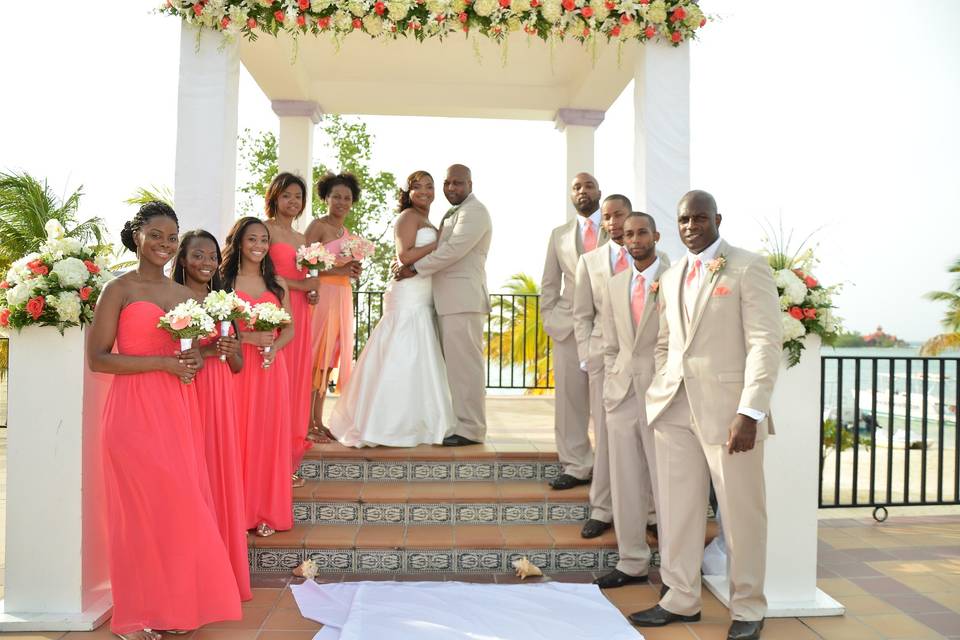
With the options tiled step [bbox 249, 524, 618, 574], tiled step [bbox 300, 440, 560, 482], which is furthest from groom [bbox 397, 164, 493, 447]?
tiled step [bbox 249, 524, 618, 574]

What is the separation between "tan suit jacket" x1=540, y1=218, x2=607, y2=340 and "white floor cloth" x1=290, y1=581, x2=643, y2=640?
6.07 feet

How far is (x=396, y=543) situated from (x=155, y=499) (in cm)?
167

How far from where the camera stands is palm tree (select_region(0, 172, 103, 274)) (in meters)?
12.5

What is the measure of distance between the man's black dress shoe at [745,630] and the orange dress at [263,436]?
2.85 m

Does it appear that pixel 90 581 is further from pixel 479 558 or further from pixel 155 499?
pixel 479 558

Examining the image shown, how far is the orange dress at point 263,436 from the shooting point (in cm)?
467

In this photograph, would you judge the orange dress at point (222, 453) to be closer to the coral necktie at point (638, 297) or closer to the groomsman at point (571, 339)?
the groomsman at point (571, 339)

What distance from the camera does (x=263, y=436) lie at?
4730 millimetres

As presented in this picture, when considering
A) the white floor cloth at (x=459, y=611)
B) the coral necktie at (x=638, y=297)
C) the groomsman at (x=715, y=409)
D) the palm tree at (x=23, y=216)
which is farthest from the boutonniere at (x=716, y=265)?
the palm tree at (x=23, y=216)

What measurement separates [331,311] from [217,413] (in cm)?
232

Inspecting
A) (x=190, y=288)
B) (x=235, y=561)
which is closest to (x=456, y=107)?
(x=190, y=288)

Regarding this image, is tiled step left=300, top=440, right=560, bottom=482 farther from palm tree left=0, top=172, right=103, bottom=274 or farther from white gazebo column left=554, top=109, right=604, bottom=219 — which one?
palm tree left=0, top=172, right=103, bottom=274

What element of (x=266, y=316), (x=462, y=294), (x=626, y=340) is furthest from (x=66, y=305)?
(x=626, y=340)

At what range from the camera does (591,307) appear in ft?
16.3
